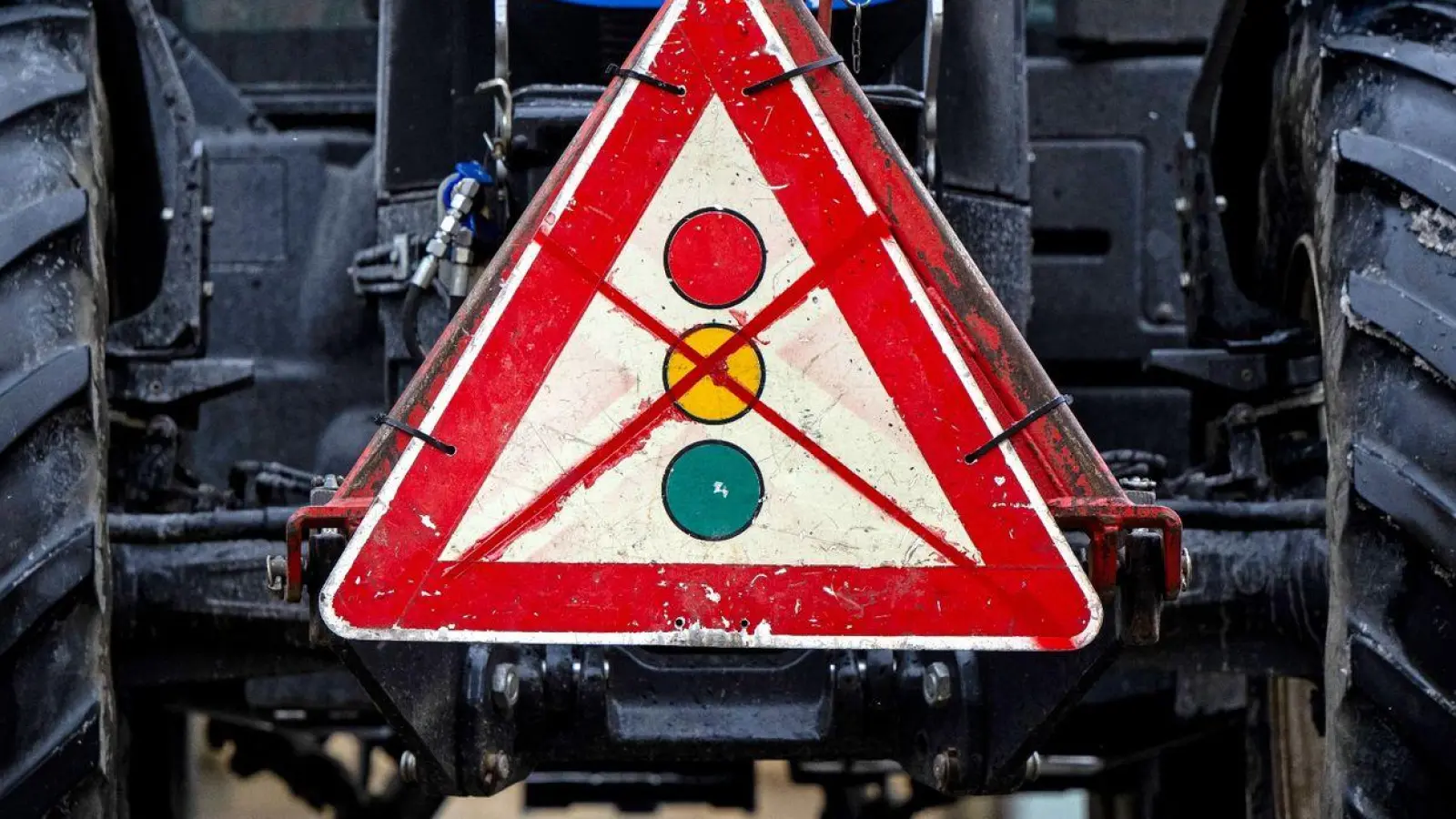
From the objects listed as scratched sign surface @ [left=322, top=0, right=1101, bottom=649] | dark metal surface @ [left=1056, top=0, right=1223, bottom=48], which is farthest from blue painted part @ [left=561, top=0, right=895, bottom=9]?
dark metal surface @ [left=1056, top=0, right=1223, bottom=48]

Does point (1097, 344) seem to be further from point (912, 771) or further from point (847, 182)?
point (847, 182)

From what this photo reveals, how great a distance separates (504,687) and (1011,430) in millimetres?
725

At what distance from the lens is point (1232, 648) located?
2832 mm

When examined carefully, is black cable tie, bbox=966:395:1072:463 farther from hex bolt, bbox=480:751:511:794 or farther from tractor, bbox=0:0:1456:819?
hex bolt, bbox=480:751:511:794

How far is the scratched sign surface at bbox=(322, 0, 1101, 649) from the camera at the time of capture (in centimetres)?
215

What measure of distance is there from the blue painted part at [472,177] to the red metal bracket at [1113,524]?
100 cm

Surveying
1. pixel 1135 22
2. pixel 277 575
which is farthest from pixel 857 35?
pixel 1135 22

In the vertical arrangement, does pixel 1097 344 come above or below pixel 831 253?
below

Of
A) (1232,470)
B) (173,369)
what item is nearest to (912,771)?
(1232,470)

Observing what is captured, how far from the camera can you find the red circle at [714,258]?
2191 millimetres

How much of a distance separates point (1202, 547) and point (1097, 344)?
4.63 ft

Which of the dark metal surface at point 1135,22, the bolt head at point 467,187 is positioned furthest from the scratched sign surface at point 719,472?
the dark metal surface at point 1135,22

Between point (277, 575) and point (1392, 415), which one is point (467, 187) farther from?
point (1392, 415)

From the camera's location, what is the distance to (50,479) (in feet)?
8.08
